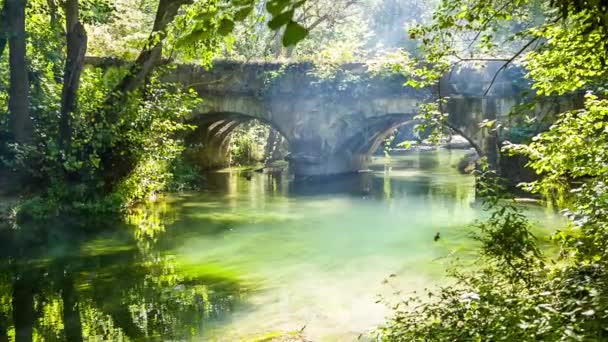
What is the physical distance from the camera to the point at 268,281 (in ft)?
26.8

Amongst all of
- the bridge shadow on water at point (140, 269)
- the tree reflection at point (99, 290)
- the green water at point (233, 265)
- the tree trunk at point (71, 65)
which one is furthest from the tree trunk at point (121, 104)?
the tree reflection at point (99, 290)

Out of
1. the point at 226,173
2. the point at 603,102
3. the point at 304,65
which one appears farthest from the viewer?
the point at 226,173

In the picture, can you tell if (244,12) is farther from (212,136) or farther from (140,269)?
(212,136)

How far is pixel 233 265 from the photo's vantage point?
918cm

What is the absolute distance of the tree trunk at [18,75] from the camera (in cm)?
1259

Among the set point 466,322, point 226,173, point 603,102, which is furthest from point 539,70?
point 226,173

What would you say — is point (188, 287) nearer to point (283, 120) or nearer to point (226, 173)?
point (283, 120)

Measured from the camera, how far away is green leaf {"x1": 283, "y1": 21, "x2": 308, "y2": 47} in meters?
1.65

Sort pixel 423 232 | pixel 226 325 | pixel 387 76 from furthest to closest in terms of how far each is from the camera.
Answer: pixel 387 76
pixel 423 232
pixel 226 325

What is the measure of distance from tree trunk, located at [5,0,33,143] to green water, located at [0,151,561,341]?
7.22 feet

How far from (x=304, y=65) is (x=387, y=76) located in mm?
2834

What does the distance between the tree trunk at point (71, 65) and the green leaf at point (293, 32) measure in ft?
40.3

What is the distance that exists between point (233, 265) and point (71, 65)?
6598 millimetres

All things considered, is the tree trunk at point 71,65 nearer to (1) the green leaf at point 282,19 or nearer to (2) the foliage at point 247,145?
(1) the green leaf at point 282,19
